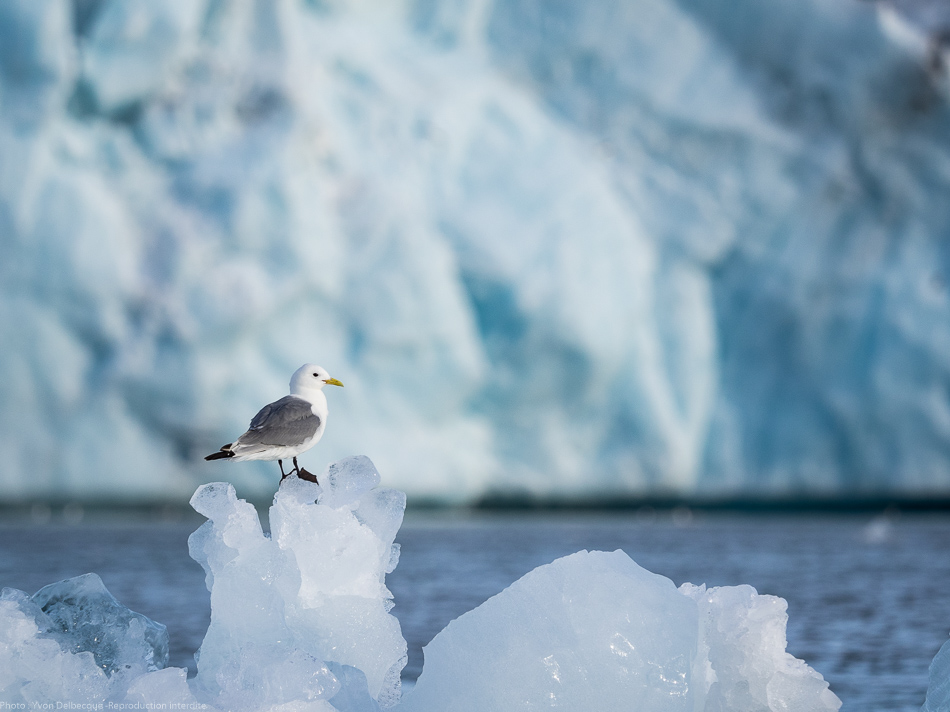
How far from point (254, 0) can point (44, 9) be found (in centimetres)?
311

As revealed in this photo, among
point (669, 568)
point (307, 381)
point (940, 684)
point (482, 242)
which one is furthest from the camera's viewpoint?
point (482, 242)

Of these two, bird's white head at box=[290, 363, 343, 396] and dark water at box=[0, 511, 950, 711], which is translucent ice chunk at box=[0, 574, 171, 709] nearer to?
bird's white head at box=[290, 363, 343, 396]

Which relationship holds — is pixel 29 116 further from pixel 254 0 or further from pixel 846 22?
pixel 846 22

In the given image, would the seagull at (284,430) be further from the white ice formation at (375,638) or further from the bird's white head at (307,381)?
the white ice formation at (375,638)

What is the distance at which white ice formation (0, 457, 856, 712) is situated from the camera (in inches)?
146

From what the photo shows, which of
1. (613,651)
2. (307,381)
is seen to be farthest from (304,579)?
(613,651)

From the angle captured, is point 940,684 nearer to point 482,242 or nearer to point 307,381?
Result: point 307,381

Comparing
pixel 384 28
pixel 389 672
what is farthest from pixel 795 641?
pixel 384 28

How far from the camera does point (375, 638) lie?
4055mm

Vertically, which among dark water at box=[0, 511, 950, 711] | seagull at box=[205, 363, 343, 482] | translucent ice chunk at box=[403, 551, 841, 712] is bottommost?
dark water at box=[0, 511, 950, 711]

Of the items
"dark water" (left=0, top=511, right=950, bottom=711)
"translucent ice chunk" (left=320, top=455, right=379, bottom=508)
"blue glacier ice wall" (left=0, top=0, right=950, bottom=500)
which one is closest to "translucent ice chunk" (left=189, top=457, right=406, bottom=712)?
"translucent ice chunk" (left=320, top=455, right=379, bottom=508)

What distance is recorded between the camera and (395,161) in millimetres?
18562

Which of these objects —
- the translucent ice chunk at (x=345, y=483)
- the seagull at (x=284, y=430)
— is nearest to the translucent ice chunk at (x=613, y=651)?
the translucent ice chunk at (x=345, y=483)

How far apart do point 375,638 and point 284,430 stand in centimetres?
84
